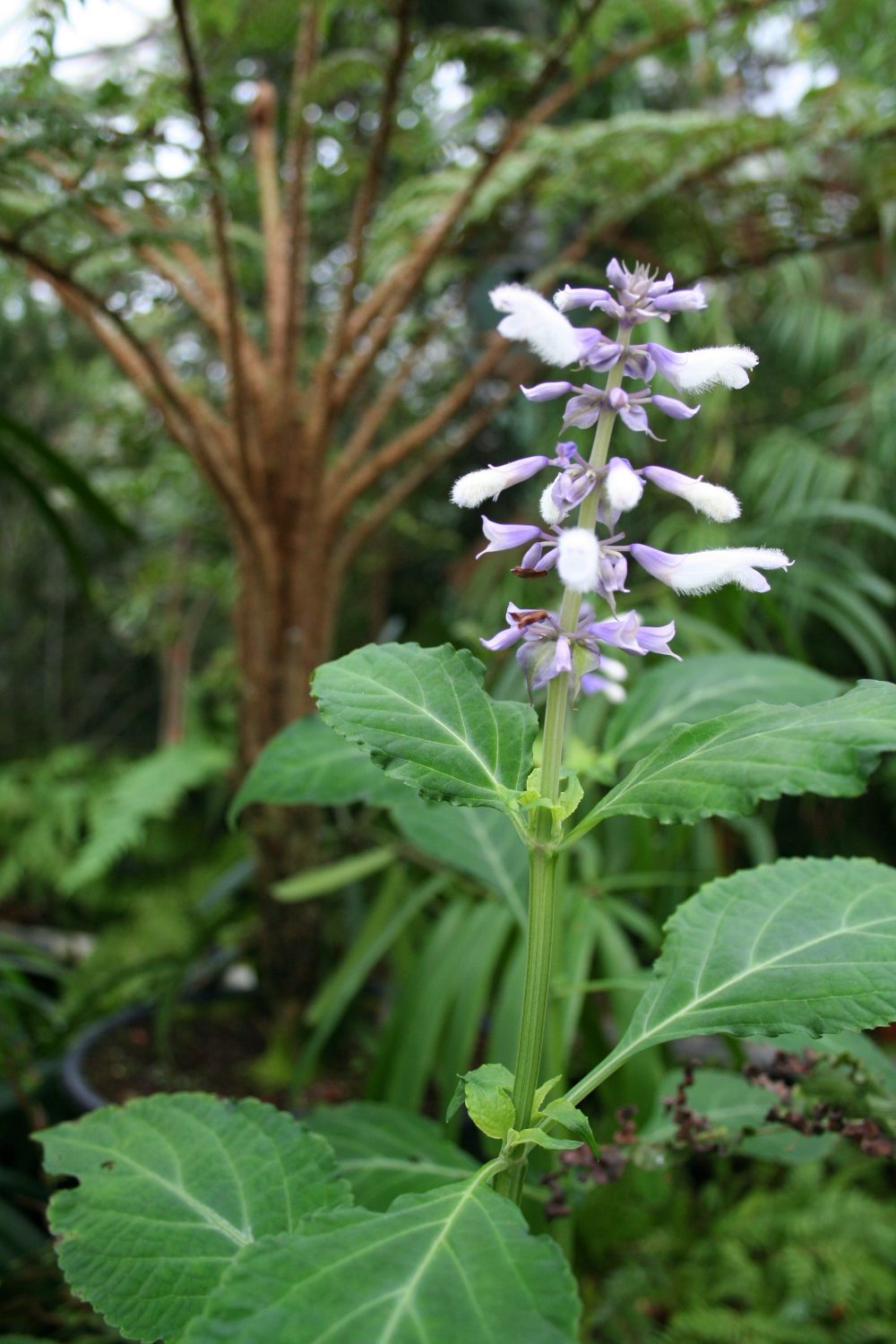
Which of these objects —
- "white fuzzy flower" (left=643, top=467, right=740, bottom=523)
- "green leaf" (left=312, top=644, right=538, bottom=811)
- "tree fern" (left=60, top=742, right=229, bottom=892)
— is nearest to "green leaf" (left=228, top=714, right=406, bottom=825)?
"green leaf" (left=312, top=644, right=538, bottom=811)

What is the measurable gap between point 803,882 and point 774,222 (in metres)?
1.26

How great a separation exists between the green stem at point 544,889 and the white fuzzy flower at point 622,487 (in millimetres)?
22

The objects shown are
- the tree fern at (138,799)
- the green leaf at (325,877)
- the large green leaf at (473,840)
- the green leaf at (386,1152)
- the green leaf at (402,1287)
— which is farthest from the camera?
the tree fern at (138,799)

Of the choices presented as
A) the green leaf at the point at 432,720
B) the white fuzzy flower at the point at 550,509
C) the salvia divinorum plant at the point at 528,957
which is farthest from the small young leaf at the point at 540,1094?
the white fuzzy flower at the point at 550,509

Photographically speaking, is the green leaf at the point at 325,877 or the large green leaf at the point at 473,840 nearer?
the large green leaf at the point at 473,840

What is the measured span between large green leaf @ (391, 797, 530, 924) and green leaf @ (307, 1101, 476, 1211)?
0.48 ft

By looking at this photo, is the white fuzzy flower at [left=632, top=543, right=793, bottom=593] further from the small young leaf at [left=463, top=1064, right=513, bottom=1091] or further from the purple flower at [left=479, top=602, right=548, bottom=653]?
the small young leaf at [left=463, top=1064, right=513, bottom=1091]

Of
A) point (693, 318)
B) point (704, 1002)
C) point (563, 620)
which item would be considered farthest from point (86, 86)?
point (704, 1002)

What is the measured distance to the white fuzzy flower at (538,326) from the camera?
12.4 inches

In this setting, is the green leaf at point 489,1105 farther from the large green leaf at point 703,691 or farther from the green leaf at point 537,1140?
the large green leaf at point 703,691

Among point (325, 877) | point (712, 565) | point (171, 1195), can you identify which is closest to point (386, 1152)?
point (171, 1195)

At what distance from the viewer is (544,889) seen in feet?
1.15

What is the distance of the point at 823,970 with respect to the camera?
1.13 feet

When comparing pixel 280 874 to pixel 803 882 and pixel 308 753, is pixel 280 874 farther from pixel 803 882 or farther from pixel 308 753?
pixel 803 882
